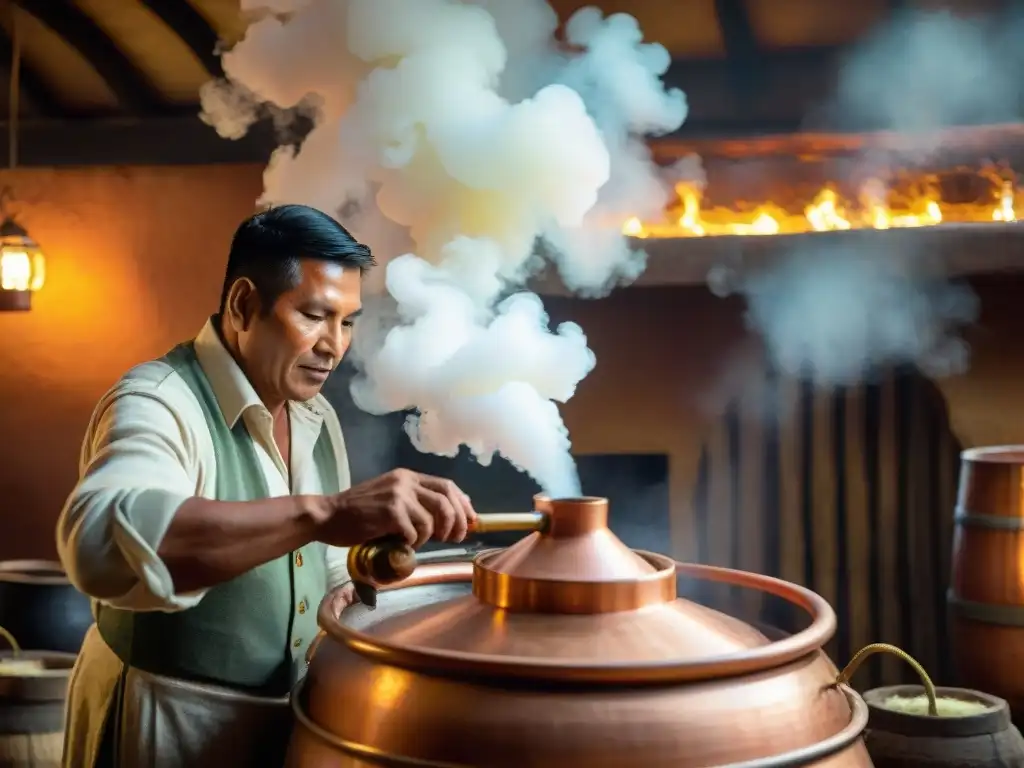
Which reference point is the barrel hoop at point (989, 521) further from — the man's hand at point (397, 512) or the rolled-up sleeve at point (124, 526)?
the rolled-up sleeve at point (124, 526)

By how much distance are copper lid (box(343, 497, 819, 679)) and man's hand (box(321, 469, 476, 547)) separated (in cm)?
15

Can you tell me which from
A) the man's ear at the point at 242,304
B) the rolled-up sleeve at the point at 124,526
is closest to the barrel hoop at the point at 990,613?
the man's ear at the point at 242,304

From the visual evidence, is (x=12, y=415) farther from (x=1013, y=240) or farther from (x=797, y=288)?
(x=1013, y=240)

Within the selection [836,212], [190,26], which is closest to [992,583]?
[836,212]

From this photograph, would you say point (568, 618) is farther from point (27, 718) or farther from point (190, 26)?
point (190, 26)

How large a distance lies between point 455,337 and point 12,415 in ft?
11.5

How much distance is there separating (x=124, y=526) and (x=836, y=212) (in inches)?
140

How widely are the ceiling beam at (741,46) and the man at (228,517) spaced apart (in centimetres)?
268

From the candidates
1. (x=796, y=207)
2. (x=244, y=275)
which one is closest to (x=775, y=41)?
(x=796, y=207)

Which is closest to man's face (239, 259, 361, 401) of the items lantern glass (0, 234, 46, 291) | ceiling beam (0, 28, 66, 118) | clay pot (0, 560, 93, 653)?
clay pot (0, 560, 93, 653)

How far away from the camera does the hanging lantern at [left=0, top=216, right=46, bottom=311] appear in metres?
4.68

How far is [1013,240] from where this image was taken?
147 inches

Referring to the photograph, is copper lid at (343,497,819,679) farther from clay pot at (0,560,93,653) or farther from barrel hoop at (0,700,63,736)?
clay pot at (0,560,93,653)

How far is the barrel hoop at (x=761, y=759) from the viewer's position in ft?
4.62
